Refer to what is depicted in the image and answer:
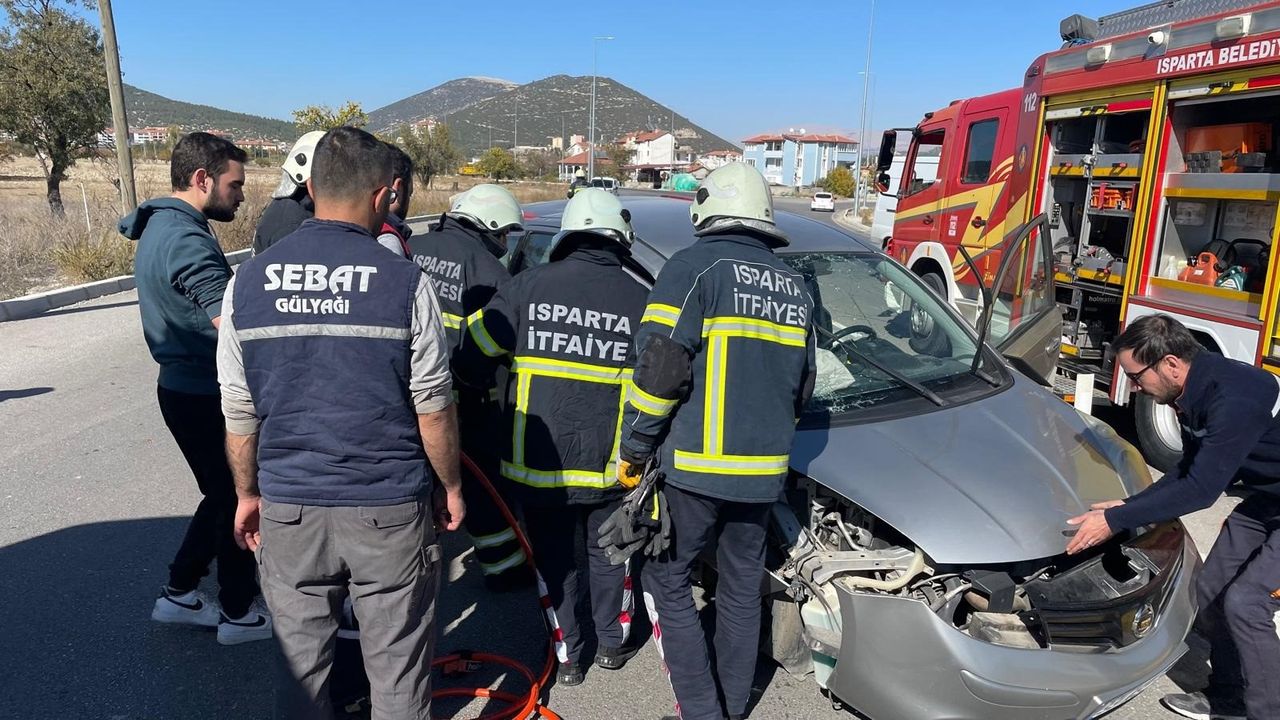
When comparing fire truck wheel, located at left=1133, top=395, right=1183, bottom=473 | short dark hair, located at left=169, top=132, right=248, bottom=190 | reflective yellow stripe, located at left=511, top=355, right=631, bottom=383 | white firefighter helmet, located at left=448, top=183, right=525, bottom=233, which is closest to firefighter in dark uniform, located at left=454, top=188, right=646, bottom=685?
reflective yellow stripe, located at left=511, top=355, right=631, bottom=383

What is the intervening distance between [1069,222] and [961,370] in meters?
4.32

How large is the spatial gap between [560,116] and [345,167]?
143m

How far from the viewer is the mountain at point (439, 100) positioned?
548 ft

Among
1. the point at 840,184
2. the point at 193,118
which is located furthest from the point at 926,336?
the point at 193,118

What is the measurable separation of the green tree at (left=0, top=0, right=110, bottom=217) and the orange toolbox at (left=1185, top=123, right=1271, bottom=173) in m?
19.1

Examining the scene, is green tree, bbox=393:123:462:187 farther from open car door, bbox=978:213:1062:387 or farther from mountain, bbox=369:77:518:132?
mountain, bbox=369:77:518:132

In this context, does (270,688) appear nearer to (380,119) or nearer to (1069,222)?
(1069,222)

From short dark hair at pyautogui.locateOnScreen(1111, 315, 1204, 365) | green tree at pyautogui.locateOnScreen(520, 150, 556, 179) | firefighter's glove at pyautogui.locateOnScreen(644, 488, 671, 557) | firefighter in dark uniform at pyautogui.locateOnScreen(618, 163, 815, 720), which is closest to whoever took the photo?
firefighter in dark uniform at pyautogui.locateOnScreen(618, 163, 815, 720)

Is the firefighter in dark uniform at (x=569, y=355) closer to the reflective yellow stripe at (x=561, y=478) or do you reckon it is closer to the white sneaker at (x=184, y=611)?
the reflective yellow stripe at (x=561, y=478)

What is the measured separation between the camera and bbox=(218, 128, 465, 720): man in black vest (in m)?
2.08

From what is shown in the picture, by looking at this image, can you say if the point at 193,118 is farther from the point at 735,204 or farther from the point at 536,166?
the point at 735,204

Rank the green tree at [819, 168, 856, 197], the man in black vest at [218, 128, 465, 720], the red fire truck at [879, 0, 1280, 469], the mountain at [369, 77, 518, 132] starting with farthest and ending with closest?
the mountain at [369, 77, 518, 132], the green tree at [819, 168, 856, 197], the red fire truck at [879, 0, 1280, 469], the man in black vest at [218, 128, 465, 720]

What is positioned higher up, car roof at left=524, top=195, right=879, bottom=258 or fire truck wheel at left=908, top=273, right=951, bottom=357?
car roof at left=524, top=195, right=879, bottom=258

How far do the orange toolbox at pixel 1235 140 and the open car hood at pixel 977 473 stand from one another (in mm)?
3342
